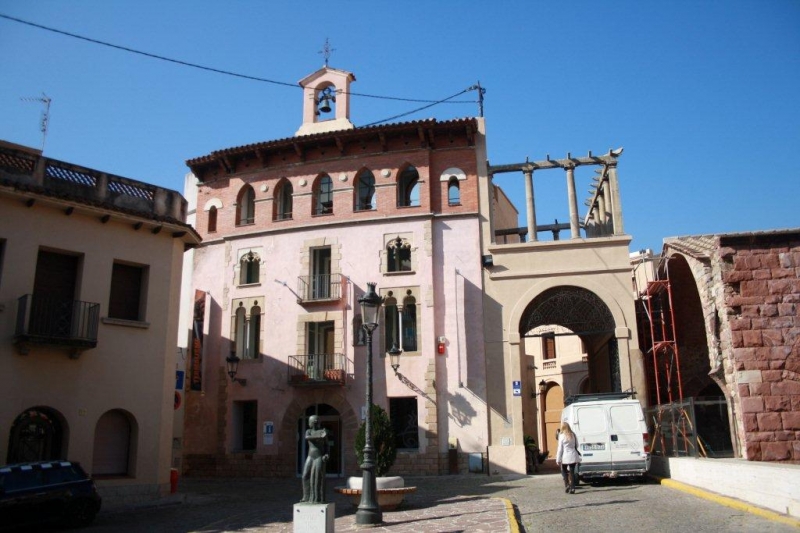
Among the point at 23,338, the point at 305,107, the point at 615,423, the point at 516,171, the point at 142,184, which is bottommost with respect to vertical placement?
the point at 615,423

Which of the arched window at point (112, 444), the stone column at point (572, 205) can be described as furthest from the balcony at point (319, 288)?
the arched window at point (112, 444)

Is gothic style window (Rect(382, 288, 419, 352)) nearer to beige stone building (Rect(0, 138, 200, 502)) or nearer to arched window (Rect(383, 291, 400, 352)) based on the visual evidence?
arched window (Rect(383, 291, 400, 352))

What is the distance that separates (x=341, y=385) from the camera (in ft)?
76.6

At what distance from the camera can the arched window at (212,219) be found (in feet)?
90.7

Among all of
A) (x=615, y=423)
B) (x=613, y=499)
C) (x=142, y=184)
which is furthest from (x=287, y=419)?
(x=613, y=499)

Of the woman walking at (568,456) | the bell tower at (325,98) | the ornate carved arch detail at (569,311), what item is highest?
the bell tower at (325,98)

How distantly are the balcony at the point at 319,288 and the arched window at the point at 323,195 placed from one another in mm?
2699

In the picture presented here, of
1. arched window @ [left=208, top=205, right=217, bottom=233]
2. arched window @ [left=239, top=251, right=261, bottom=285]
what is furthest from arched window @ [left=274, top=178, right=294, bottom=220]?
arched window @ [left=208, top=205, right=217, bottom=233]

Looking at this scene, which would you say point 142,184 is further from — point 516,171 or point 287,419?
point 516,171

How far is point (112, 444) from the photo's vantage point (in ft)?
55.9

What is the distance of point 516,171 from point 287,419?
12.0 metres

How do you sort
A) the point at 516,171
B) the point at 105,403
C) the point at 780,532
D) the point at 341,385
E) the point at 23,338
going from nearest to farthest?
1. the point at 780,532
2. the point at 23,338
3. the point at 105,403
4. the point at 341,385
5. the point at 516,171

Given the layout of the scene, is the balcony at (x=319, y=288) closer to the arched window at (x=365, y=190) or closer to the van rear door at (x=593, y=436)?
Answer: the arched window at (x=365, y=190)

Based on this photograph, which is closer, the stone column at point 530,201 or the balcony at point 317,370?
the balcony at point 317,370
